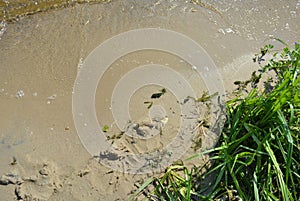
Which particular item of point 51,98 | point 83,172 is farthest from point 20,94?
point 83,172

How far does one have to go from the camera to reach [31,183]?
2.04 meters

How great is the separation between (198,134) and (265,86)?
1.98 ft

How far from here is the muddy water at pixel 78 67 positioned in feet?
6.84

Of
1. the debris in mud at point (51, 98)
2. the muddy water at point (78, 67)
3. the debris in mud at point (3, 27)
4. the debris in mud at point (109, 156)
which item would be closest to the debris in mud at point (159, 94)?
the muddy water at point (78, 67)

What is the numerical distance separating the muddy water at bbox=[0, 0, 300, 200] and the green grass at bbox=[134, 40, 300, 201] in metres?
0.26

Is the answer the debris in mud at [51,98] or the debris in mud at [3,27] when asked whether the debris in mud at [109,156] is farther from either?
the debris in mud at [3,27]

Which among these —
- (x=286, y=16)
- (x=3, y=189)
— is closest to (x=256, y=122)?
(x=286, y=16)

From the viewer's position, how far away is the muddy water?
208cm

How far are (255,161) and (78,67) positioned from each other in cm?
128

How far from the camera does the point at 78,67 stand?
2553 millimetres

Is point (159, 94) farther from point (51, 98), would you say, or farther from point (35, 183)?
point (35, 183)

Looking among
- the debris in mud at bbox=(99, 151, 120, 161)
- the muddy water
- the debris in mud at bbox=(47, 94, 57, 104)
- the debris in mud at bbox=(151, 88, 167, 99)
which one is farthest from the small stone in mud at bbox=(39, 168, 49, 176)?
the debris in mud at bbox=(151, 88, 167, 99)

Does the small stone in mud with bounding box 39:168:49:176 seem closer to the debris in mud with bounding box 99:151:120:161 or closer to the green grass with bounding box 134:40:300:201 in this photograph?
the debris in mud with bounding box 99:151:120:161

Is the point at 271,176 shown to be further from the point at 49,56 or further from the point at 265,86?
the point at 49,56
